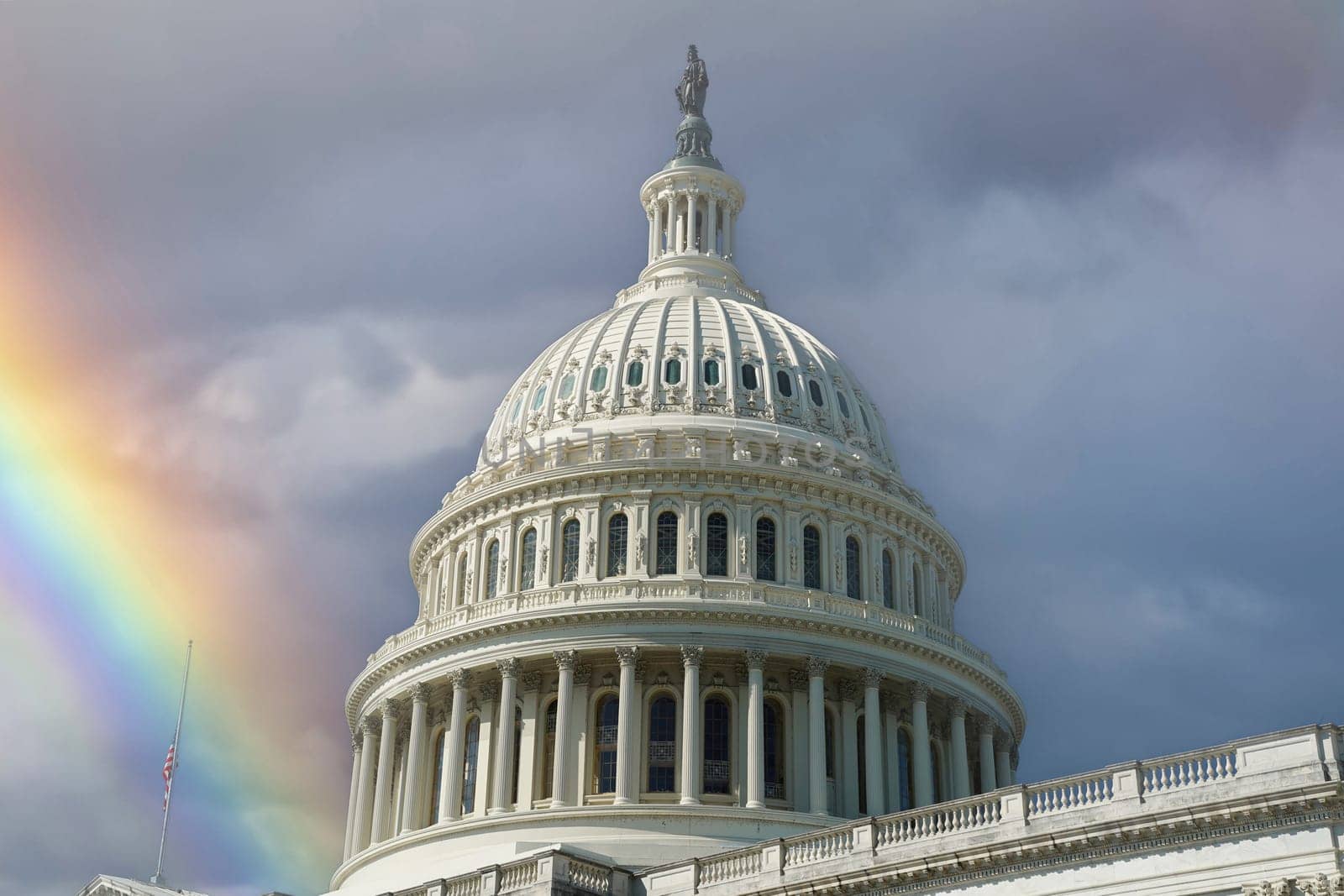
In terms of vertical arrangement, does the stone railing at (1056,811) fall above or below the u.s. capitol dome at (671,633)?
below

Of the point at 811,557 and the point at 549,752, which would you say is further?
the point at 811,557

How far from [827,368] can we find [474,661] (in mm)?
22631

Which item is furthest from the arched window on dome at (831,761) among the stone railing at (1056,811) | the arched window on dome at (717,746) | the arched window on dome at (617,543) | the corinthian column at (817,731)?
the stone railing at (1056,811)

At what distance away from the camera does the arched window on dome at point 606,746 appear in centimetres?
6575

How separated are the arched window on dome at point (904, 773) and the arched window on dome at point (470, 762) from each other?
1673 cm

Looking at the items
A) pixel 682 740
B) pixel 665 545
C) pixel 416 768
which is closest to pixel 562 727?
pixel 682 740

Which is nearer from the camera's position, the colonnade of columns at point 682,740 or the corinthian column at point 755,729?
the corinthian column at point 755,729

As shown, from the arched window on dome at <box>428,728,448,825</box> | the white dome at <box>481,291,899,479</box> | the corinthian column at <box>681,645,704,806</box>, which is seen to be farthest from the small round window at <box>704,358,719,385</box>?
the arched window on dome at <box>428,728,448,825</box>

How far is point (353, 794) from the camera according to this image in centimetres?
7512

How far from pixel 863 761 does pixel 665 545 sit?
464 inches

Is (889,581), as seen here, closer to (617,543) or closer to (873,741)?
(873,741)

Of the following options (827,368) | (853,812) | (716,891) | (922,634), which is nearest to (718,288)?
(827,368)

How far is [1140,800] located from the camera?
3928cm

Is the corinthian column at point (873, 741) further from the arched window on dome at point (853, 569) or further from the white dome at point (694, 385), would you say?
the white dome at point (694, 385)
